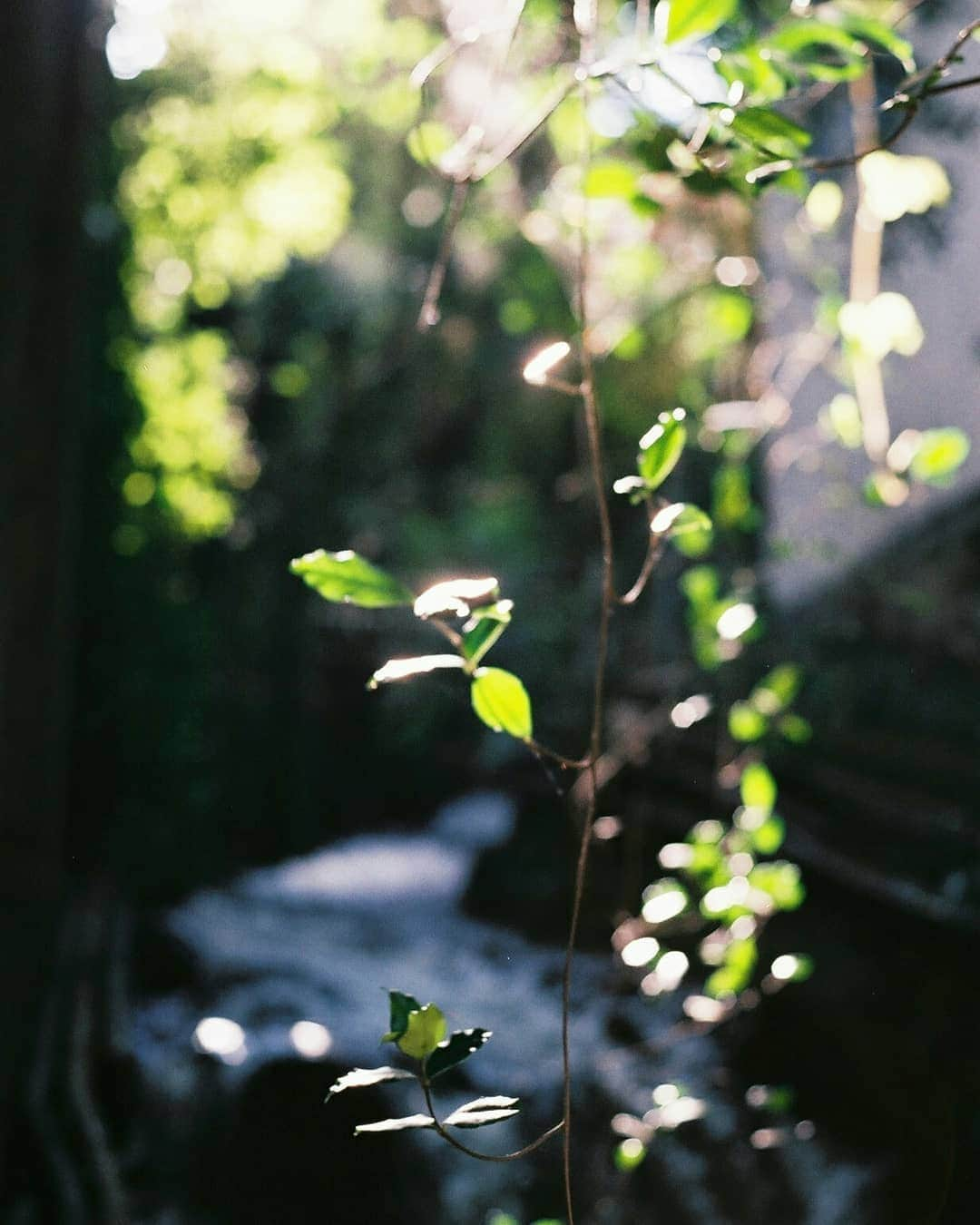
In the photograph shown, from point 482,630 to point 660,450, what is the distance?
22 centimetres

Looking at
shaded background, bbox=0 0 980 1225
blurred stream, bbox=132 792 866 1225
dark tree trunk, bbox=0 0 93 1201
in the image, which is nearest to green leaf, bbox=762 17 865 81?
shaded background, bbox=0 0 980 1225

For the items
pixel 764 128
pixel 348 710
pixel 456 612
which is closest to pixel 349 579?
pixel 456 612

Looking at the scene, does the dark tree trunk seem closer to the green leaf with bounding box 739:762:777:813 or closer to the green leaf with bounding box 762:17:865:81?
the green leaf with bounding box 739:762:777:813

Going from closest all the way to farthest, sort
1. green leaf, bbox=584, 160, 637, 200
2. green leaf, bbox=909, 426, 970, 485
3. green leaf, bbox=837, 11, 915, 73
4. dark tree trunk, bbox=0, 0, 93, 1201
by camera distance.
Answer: green leaf, bbox=837, 11, 915, 73, green leaf, bbox=584, 160, 637, 200, green leaf, bbox=909, 426, 970, 485, dark tree trunk, bbox=0, 0, 93, 1201

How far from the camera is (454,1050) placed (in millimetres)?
877

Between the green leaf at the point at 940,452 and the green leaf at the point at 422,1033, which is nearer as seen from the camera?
the green leaf at the point at 422,1033

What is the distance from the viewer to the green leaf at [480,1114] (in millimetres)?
839

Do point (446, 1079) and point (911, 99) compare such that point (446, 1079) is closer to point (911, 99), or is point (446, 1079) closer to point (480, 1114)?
point (480, 1114)

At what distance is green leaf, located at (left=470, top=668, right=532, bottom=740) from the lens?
864 mm

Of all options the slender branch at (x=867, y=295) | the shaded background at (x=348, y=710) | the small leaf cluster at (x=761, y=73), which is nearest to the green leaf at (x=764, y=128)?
the small leaf cluster at (x=761, y=73)

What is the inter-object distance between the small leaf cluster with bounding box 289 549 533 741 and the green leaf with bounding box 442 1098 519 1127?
0.95ft

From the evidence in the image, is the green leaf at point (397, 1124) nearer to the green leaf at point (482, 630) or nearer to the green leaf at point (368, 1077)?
the green leaf at point (368, 1077)

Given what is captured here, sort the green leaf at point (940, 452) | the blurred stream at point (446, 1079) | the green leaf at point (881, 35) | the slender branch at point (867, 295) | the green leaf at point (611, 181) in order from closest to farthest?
the green leaf at point (881, 35), the green leaf at point (611, 181), the green leaf at point (940, 452), the slender branch at point (867, 295), the blurred stream at point (446, 1079)

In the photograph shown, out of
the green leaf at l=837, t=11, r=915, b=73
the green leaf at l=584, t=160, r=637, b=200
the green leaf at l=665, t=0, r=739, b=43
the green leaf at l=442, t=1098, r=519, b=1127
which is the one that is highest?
the green leaf at l=584, t=160, r=637, b=200
